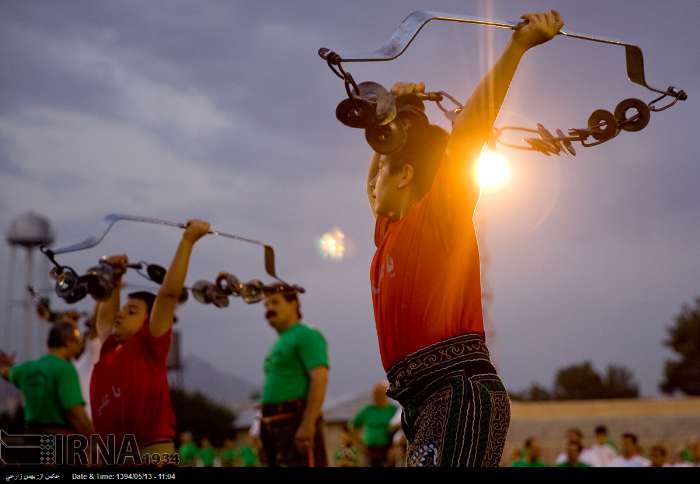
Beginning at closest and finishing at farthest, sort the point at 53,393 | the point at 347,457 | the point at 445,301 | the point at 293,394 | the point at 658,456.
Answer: the point at 445,301
the point at 293,394
the point at 53,393
the point at 347,457
the point at 658,456

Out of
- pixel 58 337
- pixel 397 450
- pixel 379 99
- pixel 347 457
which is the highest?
pixel 58 337

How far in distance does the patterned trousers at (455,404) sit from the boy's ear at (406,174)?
2.18 feet

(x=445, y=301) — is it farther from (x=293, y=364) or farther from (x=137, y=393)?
(x=293, y=364)

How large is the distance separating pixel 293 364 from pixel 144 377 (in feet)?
5.63

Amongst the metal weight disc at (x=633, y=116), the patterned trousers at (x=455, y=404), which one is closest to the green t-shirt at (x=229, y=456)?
the metal weight disc at (x=633, y=116)

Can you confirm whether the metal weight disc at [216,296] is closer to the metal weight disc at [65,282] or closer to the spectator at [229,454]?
the metal weight disc at [65,282]

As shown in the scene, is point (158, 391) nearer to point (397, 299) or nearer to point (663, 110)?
point (397, 299)

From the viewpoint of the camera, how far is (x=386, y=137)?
10.4 feet

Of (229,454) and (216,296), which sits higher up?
(216,296)

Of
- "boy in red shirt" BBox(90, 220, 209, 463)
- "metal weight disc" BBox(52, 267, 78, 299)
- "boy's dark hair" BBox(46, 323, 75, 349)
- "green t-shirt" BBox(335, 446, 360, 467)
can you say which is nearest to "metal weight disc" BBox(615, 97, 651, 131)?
"boy in red shirt" BBox(90, 220, 209, 463)

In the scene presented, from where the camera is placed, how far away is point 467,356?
312 cm

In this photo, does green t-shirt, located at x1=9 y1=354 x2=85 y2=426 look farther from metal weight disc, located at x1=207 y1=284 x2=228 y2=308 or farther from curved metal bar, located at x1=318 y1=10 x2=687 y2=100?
curved metal bar, located at x1=318 y1=10 x2=687 y2=100

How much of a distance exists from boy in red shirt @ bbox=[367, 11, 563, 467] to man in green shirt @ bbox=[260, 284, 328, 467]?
3881mm

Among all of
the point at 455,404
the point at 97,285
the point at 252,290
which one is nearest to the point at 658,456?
the point at 252,290
